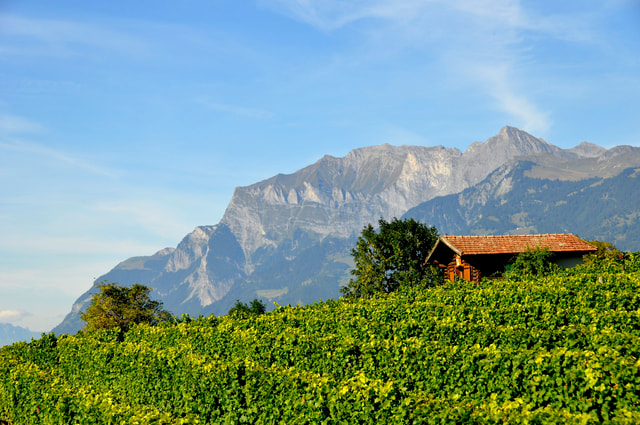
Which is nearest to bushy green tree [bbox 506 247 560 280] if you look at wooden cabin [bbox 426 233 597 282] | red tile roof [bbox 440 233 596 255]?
wooden cabin [bbox 426 233 597 282]

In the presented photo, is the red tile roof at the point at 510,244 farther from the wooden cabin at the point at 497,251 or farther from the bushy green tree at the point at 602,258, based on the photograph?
the bushy green tree at the point at 602,258

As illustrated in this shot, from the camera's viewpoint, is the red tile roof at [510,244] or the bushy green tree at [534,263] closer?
the bushy green tree at [534,263]

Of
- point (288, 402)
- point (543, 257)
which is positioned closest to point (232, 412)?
point (288, 402)

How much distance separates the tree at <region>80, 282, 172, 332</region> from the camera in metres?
66.3

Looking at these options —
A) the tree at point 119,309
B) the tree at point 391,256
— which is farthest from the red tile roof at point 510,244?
the tree at point 119,309

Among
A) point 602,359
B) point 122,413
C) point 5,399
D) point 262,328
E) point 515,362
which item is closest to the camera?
point 602,359

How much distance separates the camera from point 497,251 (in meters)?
43.6

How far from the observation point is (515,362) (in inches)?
514

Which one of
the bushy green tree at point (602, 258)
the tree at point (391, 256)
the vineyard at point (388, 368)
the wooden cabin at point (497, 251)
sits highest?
the tree at point (391, 256)

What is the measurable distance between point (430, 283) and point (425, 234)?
1046cm

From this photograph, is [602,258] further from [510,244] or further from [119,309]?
[119,309]

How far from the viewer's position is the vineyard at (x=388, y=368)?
11.2m

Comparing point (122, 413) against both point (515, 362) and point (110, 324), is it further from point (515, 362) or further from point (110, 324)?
point (110, 324)

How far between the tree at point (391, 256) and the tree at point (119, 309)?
26070 mm
